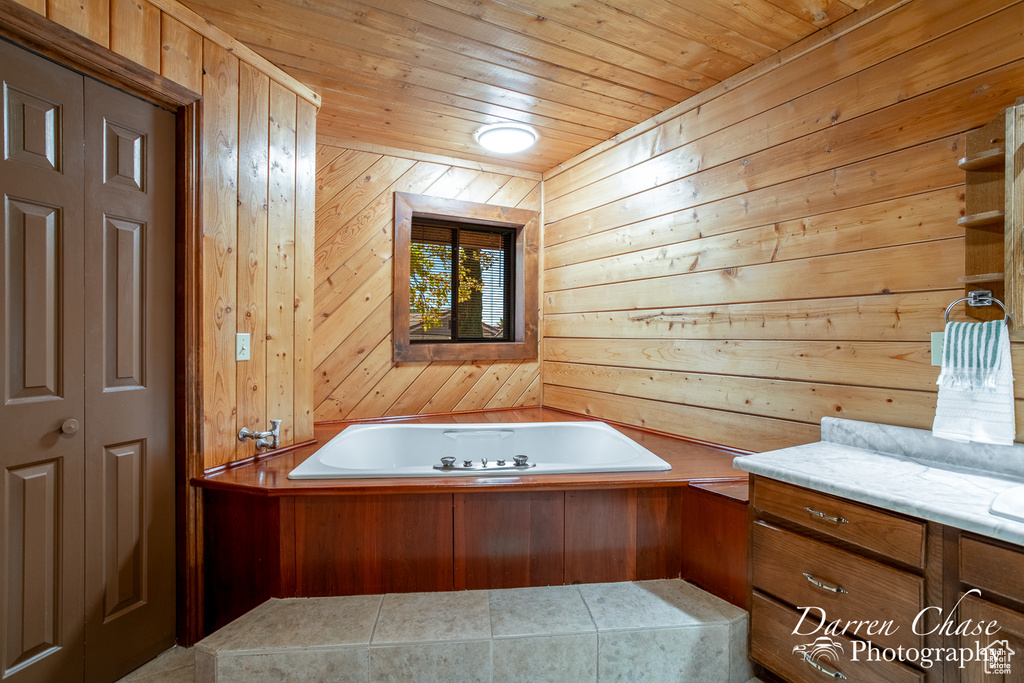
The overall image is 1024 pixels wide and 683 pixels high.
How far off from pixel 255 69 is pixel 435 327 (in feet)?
5.53

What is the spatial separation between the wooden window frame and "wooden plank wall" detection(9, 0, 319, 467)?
0.75 metres

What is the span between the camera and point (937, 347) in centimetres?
156

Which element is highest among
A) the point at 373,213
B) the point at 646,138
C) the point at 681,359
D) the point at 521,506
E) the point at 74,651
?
the point at 646,138

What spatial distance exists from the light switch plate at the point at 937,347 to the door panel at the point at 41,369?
8.82ft

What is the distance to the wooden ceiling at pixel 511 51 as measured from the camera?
176cm

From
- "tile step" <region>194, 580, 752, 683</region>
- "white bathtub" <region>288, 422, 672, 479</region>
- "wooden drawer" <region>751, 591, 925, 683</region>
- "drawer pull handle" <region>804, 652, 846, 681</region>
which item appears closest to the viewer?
"wooden drawer" <region>751, 591, 925, 683</region>

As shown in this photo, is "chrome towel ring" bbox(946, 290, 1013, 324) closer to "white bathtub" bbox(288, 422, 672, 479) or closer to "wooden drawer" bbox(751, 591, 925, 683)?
"wooden drawer" bbox(751, 591, 925, 683)

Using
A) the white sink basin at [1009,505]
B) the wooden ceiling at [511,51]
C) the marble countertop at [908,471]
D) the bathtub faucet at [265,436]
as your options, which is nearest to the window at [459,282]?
the wooden ceiling at [511,51]

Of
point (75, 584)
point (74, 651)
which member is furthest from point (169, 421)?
point (74, 651)

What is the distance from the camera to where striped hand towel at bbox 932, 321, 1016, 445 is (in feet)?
4.56

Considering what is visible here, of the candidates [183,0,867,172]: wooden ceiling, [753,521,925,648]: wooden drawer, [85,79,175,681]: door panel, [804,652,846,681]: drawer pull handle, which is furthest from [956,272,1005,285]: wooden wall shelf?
[85,79,175,681]: door panel

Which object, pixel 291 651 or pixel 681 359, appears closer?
pixel 291 651

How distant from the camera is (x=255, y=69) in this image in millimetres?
2023

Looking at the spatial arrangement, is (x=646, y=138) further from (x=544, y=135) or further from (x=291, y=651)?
(x=291, y=651)
